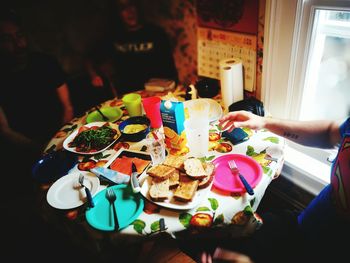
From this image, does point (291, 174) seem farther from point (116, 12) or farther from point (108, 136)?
point (116, 12)

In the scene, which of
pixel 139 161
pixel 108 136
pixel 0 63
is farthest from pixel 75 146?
pixel 0 63

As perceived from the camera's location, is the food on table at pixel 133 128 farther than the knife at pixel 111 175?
Yes

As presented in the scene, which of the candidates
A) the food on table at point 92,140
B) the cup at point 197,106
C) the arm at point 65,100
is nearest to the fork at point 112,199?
the food on table at point 92,140

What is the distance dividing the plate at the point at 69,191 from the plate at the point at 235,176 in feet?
1.72

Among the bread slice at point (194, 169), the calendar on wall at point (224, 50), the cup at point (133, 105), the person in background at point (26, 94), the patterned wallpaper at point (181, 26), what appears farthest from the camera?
the patterned wallpaper at point (181, 26)

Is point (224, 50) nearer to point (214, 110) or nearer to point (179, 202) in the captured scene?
point (214, 110)

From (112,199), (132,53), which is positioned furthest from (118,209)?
(132,53)

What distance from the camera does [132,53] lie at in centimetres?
247

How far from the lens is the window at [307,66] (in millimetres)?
1337

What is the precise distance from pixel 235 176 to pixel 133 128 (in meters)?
0.63

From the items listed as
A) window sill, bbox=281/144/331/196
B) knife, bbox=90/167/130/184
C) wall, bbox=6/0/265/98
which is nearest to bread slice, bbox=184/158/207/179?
knife, bbox=90/167/130/184

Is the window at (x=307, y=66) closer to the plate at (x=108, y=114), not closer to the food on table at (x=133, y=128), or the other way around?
the food on table at (x=133, y=128)

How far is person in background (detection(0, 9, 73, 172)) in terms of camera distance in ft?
6.03

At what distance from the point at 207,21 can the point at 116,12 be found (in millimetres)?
1123
